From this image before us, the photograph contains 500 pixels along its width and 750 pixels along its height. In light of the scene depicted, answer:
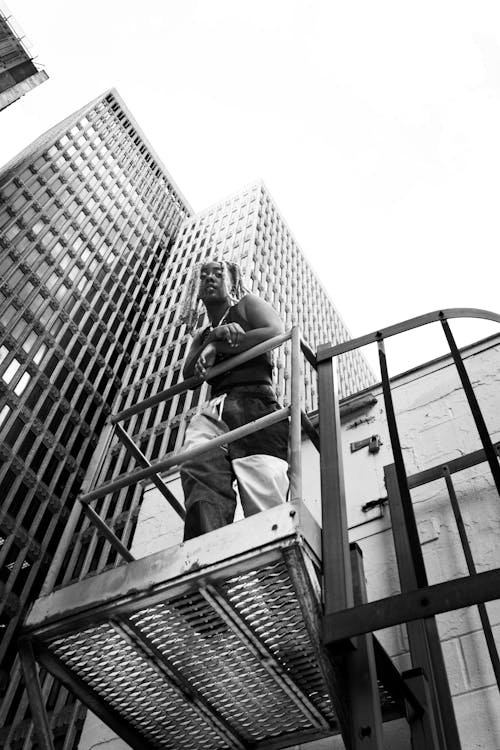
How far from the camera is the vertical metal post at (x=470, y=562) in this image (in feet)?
8.52

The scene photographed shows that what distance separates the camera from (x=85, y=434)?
115 feet

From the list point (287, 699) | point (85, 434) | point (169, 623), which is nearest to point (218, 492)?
point (169, 623)

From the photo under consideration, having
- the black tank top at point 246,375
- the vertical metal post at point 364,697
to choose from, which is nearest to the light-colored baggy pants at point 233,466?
the black tank top at point 246,375

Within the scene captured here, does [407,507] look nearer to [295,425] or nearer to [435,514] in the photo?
[295,425]

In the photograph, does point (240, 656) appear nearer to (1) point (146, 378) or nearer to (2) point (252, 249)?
(1) point (146, 378)

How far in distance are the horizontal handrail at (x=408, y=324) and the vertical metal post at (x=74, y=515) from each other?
4.17 ft

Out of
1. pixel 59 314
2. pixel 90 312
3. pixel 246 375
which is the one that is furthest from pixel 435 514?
pixel 90 312

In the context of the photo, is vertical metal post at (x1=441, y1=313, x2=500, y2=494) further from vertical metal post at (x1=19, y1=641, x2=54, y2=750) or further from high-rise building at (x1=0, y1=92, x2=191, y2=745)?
high-rise building at (x1=0, y1=92, x2=191, y2=745)

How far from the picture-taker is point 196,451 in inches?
110

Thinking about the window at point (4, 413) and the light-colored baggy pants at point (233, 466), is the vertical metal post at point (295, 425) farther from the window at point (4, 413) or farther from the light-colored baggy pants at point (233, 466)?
the window at point (4, 413)

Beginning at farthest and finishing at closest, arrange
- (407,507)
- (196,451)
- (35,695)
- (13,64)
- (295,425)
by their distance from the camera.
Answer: (13,64), (196,451), (295,425), (35,695), (407,507)

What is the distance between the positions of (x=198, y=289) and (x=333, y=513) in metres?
2.15

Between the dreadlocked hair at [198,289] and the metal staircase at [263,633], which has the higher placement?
the dreadlocked hair at [198,289]

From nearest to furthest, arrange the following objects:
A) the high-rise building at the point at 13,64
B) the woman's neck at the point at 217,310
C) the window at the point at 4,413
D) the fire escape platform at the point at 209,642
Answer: the fire escape platform at the point at 209,642
the woman's neck at the point at 217,310
the window at the point at 4,413
the high-rise building at the point at 13,64
